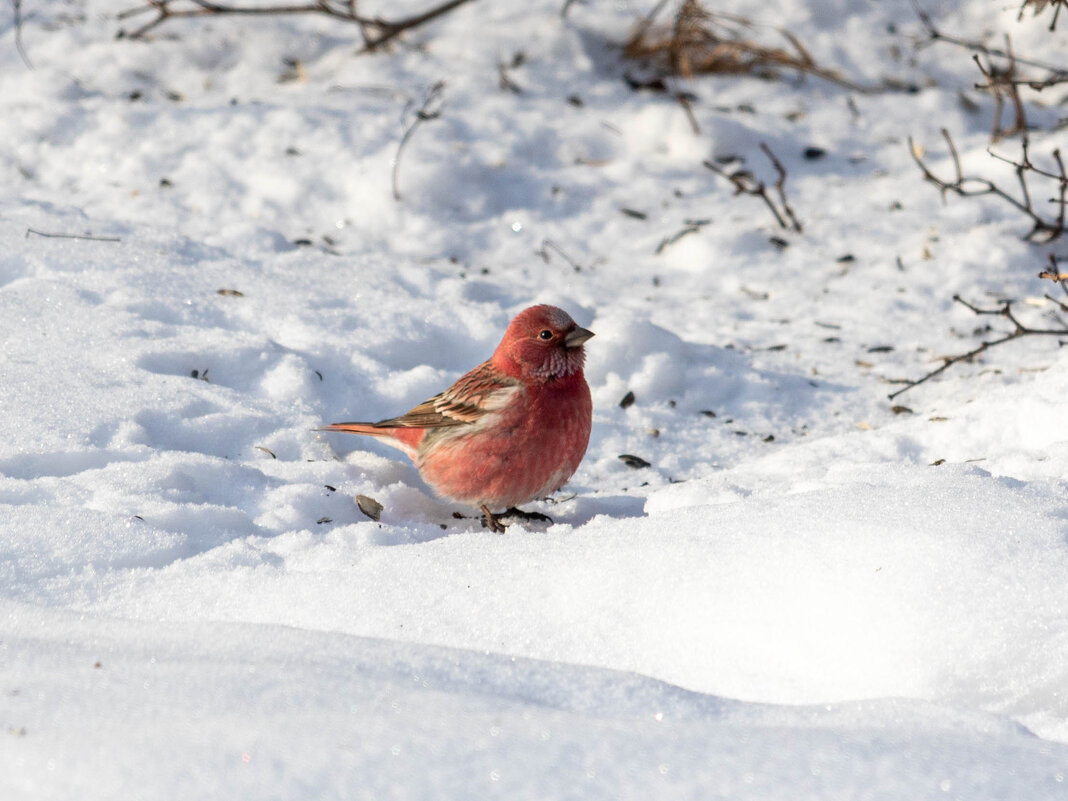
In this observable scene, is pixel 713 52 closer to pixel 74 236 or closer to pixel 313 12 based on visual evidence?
pixel 313 12

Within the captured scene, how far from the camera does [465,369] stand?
5.02 meters

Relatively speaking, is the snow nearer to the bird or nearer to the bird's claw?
the bird's claw

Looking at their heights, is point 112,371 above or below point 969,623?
below

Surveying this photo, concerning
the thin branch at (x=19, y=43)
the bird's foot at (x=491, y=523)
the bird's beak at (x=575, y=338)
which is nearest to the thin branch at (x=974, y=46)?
the bird's beak at (x=575, y=338)

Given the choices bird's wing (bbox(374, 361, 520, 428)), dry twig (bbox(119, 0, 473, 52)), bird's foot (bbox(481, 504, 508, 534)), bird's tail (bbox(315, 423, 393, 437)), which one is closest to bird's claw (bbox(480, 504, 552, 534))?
bird's foot (bbox(481, 504, 508, 534))

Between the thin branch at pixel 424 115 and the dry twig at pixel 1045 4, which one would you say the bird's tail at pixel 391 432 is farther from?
the dry twig at pixel 1045 4

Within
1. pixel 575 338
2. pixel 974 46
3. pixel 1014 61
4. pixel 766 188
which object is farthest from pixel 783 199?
pixel 575 338

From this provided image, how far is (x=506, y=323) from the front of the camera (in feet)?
17.2

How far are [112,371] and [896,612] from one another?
2.99m

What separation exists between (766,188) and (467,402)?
3678mm

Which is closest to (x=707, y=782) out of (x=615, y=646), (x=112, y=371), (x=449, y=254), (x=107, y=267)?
(x=615, y=646)

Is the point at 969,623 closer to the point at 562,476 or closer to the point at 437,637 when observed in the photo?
the point at 437,637

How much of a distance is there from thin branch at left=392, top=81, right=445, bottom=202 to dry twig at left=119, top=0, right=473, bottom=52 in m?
0.60

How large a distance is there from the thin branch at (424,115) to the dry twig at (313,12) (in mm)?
605
